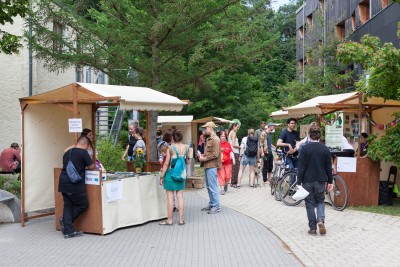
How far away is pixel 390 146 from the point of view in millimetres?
12023

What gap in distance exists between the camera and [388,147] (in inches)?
473

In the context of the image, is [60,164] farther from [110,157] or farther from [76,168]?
[110,157]

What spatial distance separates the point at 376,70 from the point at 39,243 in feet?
24.4

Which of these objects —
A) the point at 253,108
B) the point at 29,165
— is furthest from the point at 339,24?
the point at 29,165

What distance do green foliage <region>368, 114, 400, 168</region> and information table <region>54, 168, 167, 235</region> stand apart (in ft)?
15.1

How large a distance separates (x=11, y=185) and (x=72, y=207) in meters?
4.27

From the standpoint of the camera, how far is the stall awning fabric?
32.5 feet

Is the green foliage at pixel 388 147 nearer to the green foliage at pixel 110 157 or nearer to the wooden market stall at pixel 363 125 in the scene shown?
the wooden market stall at pixel 363 125

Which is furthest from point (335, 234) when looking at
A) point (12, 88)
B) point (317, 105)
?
point (12, 88)

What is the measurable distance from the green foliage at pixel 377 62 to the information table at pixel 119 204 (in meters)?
4.95

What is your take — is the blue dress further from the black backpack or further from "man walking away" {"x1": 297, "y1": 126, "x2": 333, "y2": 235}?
the black backpack

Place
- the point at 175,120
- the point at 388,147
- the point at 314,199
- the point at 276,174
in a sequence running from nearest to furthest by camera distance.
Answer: the point at 314,199 → the point at 388,147 → the point at 276,174 → the point at 175,120

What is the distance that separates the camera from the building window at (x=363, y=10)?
29.3 m

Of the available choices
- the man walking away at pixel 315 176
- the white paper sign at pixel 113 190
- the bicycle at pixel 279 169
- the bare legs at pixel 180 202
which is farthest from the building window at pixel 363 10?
the white paper sign at pixel 113 190
